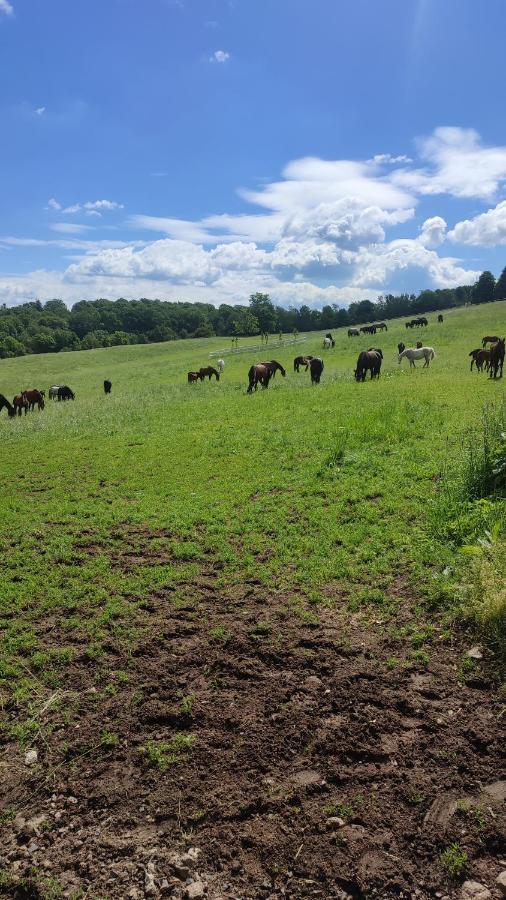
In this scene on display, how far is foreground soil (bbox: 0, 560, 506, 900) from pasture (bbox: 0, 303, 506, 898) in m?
0.01

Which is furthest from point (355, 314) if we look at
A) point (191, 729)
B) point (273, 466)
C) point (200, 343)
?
point (191, 729)

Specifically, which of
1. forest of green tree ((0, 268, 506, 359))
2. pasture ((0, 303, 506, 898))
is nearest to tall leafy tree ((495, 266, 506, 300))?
forest of green tree ((0, 268, 506, 359))

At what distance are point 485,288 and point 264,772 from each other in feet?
355

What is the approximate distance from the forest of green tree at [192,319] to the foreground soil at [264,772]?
91686 millimetres

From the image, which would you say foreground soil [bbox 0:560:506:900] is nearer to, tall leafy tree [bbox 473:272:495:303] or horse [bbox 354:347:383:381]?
horse [bbox 354:347:383:381]

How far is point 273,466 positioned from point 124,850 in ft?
26.5

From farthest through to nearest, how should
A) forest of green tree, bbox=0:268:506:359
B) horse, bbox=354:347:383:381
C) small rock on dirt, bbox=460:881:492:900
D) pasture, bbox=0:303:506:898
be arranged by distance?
forest of green tree, bbox=0:268:506:359, horse, bbox=354:347:383:381, pasture, bbox=0:303:506:898, small rock on dirt, bbox=460:881:492:900

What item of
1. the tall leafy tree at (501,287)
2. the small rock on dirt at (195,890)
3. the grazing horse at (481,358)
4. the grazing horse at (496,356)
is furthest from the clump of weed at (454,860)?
the tall leafy tree at (501,287)

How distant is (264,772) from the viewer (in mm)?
3859

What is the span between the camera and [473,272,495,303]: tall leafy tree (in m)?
95.8

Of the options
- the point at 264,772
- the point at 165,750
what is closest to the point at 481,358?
the point at 264,772

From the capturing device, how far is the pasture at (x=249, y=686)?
10.8 feet

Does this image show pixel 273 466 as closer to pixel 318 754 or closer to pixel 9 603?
pixel 9 603

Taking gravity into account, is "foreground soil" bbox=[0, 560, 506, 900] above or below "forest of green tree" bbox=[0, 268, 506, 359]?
below
